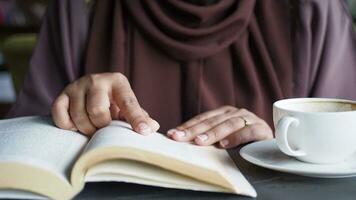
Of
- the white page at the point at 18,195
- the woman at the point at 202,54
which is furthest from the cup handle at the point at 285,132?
the woman at the point at 202,54

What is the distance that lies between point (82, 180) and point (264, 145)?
0.21 m

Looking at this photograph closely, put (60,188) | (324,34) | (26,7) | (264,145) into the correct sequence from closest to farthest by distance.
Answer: (60,188)
(264,145)
(324,34)
(26,7)

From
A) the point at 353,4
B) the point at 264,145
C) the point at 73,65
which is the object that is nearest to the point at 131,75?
the point at 73,65

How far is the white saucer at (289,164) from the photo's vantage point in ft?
1.59

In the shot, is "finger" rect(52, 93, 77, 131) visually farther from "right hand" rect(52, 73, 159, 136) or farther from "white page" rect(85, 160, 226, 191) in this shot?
"white page" rect(85, 160, 226, 191)

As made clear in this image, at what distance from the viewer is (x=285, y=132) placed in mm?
501

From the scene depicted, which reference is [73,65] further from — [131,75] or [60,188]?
[60,188]

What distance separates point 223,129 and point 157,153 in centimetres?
20

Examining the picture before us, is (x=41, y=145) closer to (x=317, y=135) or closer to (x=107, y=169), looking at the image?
(x=107, y=169)

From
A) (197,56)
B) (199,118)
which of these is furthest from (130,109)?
(197,56)

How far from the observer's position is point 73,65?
1.00 m

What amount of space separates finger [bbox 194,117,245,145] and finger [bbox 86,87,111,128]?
0.10 meters

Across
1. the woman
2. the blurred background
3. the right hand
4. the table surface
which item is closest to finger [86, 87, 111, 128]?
the right hand

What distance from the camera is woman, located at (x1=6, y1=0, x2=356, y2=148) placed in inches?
38.1
